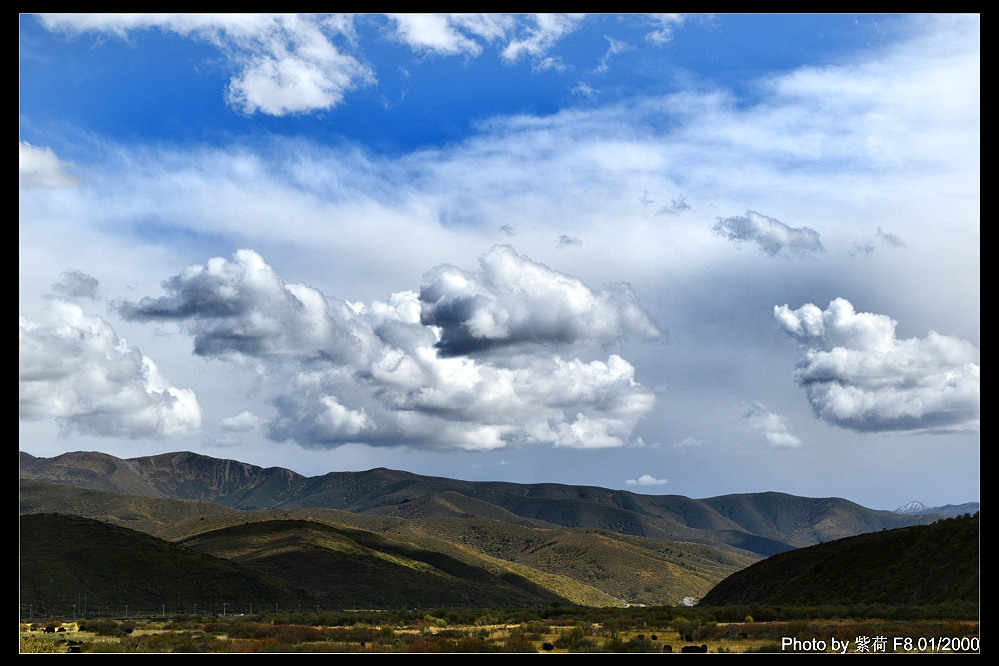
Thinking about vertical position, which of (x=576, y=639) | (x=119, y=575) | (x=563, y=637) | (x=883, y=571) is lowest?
(x=119, y=575)

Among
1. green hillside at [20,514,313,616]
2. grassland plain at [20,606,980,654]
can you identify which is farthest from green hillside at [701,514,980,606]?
green hillside at [20,514,313,616]

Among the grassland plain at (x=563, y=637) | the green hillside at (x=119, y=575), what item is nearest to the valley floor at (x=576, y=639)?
the grassland plain at (x=563, y=637)

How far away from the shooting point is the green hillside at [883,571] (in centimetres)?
5916

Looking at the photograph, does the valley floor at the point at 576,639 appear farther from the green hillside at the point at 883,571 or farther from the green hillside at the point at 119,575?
the green hillside at the point at 119,575

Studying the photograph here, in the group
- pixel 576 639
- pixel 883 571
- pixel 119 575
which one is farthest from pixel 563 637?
pixel 119 575

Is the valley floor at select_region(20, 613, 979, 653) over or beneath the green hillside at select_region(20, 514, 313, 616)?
over

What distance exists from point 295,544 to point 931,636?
543 ft

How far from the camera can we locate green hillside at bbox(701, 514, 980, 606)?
59156 millimetres

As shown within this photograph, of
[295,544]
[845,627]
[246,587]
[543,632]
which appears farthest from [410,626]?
[295,544]

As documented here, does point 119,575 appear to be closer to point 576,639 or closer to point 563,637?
point 563,637

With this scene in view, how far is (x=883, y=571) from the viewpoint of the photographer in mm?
69438

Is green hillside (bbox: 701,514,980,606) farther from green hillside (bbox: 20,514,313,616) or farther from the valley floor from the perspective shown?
green hillside (bbox: 20,514,313,616)
